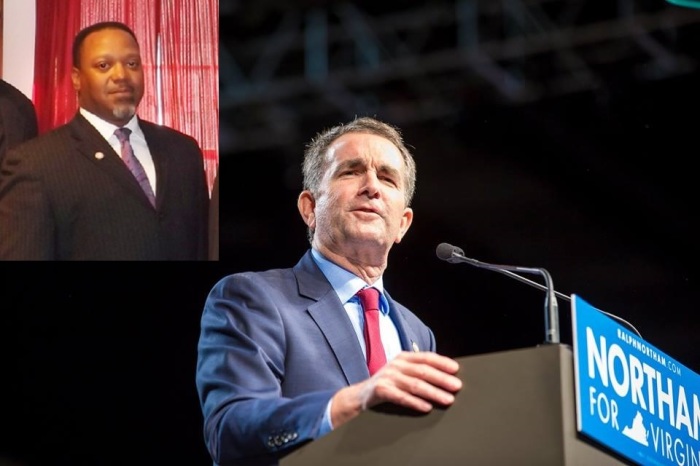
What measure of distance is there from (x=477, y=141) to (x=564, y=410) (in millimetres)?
2880

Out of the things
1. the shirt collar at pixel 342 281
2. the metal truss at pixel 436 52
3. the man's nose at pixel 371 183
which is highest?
the metal truss at pixel 436 52

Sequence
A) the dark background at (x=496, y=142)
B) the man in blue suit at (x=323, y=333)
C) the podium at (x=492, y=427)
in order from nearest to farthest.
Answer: the podium at (x=492, y=427) → the man in blue suit at (x=323, y=333) → the dark background at (x=496, y=142)

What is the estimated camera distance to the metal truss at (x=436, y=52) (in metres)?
4.36

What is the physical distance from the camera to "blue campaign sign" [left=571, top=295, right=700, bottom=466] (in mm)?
1634

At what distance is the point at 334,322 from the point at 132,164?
1.96m

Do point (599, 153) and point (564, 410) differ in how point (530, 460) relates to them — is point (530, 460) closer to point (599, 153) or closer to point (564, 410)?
point (564, 410)

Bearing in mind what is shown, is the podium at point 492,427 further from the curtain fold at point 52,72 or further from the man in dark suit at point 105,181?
the curtain fold at point 52,72

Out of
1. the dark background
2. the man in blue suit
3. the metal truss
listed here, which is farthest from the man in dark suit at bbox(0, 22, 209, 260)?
the man in blue suit

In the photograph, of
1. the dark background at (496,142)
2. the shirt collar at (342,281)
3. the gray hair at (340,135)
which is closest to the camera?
the shirt collar at (342,281)

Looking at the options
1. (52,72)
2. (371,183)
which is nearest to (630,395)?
(371,183)

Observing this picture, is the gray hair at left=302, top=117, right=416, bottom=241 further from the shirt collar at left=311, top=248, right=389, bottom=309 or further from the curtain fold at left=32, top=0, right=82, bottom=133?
the curtain fold at left=32, top=0, right=82, bottom=133

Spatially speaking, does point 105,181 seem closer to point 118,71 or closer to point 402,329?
point 118,71

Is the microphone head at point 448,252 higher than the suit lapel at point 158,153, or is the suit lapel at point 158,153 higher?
the suit lapel at point 158,153

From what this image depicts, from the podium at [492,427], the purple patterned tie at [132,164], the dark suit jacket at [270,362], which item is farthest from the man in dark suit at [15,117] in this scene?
the podium at [492,427]
